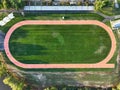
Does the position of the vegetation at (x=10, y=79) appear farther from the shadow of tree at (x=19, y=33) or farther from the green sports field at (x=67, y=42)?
the green sports field at (x=67, y=42)

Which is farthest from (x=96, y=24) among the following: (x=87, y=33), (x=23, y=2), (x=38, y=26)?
(x=23, y=2)

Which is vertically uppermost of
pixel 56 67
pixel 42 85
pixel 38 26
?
pixel 38 26

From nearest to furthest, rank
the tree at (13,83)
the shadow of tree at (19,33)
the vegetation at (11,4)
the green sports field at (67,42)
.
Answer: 1. the tree at (13,83)
2. the vegetation at (11,4)
3. the green sports field at (67,42)
4. the shadow of tree at (19,33)

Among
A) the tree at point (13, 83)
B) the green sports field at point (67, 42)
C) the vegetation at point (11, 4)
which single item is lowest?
the tree at point (13, 83)

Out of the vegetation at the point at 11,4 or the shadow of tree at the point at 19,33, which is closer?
the vegetation at the point at 11,4

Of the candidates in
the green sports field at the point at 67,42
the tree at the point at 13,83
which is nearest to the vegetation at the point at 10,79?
the tree at the point at 13,83

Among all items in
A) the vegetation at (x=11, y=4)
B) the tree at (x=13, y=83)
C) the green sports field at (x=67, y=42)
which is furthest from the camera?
the green sports field at (x=67, y=42)

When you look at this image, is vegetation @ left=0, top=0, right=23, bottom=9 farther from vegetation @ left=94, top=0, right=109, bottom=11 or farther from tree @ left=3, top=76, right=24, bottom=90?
vegetation @ left=94, top=0, right=109, bottom=11

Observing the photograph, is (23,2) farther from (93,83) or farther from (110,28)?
(93,83)
